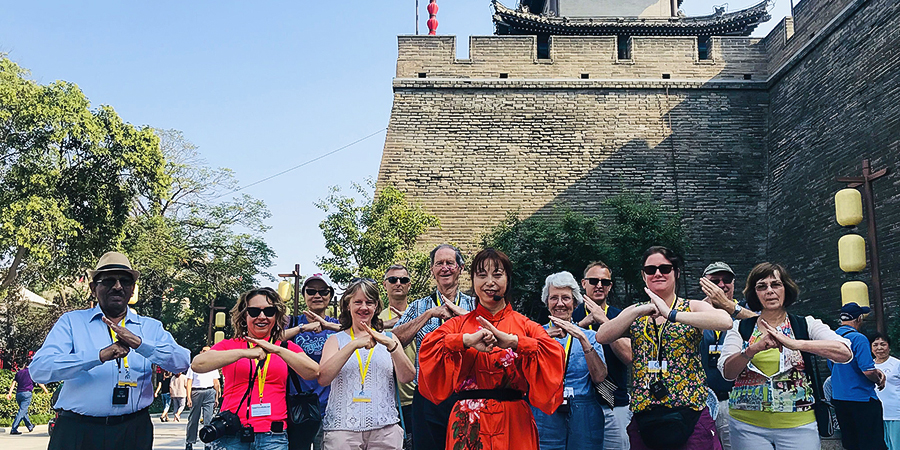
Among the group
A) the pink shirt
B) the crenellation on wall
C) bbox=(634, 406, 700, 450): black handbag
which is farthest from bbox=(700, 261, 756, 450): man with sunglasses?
the crenellation on wall

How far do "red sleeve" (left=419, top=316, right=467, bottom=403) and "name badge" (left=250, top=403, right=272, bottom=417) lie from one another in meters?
1.28

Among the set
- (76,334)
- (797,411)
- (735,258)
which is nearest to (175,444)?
(76,334)

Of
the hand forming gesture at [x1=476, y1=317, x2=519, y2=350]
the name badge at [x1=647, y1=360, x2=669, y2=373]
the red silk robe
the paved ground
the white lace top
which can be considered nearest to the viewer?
the hand forming gesture at [x1=476, y1=317, x2=519, y2=350]

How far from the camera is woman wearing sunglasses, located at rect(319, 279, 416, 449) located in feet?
13.4

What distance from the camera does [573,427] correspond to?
4309mm

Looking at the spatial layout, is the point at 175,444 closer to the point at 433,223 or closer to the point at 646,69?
the point at 433,223

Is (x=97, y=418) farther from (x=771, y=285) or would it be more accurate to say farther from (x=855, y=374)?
(x=855, y=374)

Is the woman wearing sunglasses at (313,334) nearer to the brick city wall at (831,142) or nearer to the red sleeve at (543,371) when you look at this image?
the red sleeve at (543,371)

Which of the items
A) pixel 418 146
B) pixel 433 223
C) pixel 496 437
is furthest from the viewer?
pixel 418 146

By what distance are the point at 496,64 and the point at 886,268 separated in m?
10.8

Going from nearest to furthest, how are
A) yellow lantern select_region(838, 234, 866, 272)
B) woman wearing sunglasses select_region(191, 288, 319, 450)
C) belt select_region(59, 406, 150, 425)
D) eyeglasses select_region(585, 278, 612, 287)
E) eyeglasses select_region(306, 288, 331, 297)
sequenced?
1. belt select_region(59, 406, 150, 425)
2. woman wearing sunglasses select_region(191, 288, 319, 450)
3. eyeglasses select_region(585, 278, 612, 287)
4. eyeglasses select_region(306, 288, 331, 297)
5. yellow lantern select_region(838, 234, 866, 272)

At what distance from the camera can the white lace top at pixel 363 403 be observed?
412 centimetres

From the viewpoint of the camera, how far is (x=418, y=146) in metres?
19.4

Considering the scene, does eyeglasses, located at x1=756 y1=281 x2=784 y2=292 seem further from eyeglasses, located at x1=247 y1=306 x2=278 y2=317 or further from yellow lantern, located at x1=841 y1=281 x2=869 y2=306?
yellow lantern, located at x1=841 y1=281 x2=869 y2=306
